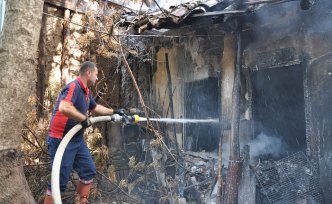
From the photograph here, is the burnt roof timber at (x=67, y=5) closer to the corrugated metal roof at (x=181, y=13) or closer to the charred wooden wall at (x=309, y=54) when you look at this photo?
the corrugated metal roof at (x=181, y=13)

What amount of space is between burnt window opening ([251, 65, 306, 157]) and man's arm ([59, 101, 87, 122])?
327cm

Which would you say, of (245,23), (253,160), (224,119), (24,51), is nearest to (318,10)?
(245,23)

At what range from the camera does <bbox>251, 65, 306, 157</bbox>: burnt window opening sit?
6114 mm

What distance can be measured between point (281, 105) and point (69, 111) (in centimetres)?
429

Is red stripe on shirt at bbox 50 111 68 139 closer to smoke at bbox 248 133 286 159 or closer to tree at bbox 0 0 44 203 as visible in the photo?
tree at bbox 0 0 44 203

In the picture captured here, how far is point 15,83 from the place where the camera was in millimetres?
3047

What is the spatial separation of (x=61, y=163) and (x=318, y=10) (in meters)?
4.41

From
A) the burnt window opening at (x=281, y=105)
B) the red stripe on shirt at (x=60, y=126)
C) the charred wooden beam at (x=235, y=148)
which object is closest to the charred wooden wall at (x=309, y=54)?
the burnt window opening at (x=281, y=105)

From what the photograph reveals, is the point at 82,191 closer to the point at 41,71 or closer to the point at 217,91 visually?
the point at 41,71

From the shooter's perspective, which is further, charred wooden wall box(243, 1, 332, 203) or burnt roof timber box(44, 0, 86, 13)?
burnt roof timber box(44, 0, 86, 13)

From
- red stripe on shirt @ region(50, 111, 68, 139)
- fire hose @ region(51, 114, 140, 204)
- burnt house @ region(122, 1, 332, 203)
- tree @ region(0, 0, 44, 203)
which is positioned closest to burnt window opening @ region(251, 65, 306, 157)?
burnt house @ region(122, 1, 332, 203)

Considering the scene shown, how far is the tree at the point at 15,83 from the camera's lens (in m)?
3.00

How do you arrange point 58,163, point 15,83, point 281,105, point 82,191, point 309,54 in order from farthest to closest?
point 281,105
point 309,54
point 82,191
point 58,163
point 15,83

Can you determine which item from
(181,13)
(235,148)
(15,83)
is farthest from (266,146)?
(15,83)
